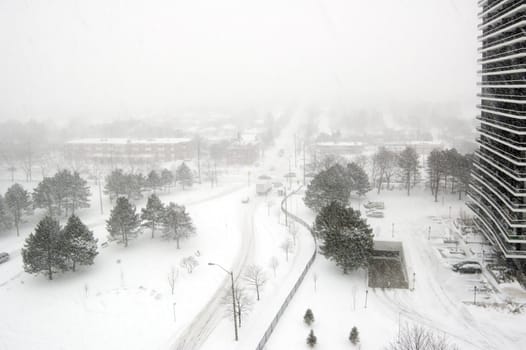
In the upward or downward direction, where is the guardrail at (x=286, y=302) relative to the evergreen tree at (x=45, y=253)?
downward

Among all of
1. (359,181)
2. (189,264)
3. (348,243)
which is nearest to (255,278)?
(189,264)

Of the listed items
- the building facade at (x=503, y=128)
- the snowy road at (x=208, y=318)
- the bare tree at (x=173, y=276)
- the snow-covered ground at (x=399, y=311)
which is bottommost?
the snowy road at (x=208, y=318)

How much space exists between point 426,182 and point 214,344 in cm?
5038

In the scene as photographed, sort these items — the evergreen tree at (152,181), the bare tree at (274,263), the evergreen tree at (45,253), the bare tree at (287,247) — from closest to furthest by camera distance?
the evergreen tree at (45,253) < the bare tree at (274,263) < the bare tree at (287,247) < the evergreen tree at (152,181)

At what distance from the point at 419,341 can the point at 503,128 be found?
22.1 m

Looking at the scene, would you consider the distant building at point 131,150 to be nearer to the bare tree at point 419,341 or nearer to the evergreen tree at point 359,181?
the evergreen tree at point 359,181

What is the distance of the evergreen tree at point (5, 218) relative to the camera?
2003 inches

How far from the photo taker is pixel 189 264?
3919 centimetres

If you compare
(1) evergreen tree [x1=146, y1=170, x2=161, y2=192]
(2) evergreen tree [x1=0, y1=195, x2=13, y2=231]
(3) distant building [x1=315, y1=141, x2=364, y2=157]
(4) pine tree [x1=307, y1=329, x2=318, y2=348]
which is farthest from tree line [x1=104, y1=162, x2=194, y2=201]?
(3) distant building [x1=315, y1=141, x2=364, y2=157]

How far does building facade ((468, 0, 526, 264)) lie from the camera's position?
3400 centimetres

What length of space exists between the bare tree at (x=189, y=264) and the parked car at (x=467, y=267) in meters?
23.5

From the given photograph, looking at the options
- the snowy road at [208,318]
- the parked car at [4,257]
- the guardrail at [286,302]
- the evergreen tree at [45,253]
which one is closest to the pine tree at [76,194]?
the parked car at [4,257]

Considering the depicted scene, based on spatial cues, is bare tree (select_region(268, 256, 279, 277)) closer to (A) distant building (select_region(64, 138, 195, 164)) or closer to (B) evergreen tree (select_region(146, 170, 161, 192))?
(B) evergreen tree (select_region(146, 170, 161, 192))

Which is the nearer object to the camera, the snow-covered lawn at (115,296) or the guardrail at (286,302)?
the guardrail at (286,302)
